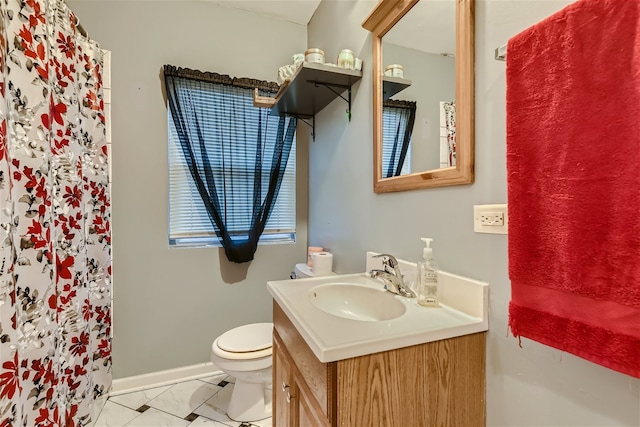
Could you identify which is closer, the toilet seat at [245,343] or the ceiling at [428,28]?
the ceiling at [428,28]

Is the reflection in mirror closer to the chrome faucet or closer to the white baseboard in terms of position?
the chrome faucet

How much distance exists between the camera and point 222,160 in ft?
6.80

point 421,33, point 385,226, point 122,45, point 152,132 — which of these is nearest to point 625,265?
point 385,226

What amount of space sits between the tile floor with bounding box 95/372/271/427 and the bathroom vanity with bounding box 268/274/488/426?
995 millimetres

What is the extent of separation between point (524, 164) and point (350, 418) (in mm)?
735

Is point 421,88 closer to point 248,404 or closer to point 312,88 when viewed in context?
point 312,88

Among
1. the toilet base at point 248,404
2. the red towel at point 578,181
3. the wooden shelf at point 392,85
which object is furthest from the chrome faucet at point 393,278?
the toilet base at point 248,404

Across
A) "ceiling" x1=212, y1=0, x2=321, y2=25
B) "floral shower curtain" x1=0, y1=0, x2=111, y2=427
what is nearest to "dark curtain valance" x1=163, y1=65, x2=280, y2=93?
"floral shower curtain" x1=0, y1=0, x2=111, y2=427

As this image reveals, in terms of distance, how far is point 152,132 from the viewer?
197 cm

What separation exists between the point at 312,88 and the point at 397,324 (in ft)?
A: 4.54

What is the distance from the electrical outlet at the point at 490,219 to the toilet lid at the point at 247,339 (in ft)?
4.04

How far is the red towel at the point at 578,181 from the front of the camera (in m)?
0.52

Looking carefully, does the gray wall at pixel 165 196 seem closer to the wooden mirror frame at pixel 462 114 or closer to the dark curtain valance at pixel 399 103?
the wooden mirror frame at pixel 462 114

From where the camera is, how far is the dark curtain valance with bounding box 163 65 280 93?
6.34 feet
